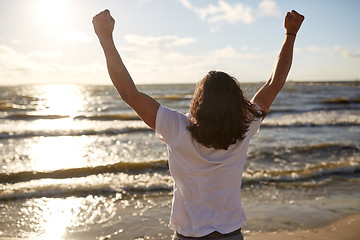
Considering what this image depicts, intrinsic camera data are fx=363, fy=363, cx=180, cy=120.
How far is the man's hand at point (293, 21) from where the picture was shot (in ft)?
7.88

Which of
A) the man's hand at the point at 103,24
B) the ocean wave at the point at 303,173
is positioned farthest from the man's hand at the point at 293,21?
the ocean wave at the point at 303,173

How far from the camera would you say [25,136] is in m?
14.4

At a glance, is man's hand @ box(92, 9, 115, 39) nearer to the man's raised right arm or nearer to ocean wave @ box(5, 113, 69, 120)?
the man's raised right arm

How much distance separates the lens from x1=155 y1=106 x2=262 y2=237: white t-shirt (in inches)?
73.3

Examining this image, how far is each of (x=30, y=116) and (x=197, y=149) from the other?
71.7ft

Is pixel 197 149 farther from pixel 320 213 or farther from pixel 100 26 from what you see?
pixel 320 213

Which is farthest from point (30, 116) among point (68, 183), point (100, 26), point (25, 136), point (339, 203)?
point (100, 26)

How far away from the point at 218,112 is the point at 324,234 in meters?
4.02

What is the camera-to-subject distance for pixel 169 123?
1830 mm

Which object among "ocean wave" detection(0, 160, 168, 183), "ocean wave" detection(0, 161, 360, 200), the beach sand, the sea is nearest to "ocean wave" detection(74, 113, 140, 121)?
the sea

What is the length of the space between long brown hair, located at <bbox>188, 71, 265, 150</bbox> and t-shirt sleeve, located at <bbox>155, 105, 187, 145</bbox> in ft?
0.17

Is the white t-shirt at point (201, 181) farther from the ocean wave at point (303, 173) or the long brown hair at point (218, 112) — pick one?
the ocean wave at point (303, 173)

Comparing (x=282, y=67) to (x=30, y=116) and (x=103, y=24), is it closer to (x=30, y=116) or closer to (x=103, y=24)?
(x=103, y=24)

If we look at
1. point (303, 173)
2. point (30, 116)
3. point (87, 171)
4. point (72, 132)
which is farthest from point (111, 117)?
point (303, 173)
